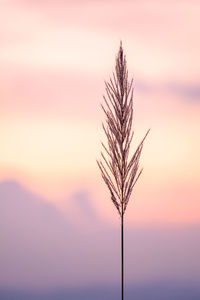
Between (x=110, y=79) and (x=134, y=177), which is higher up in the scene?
(x=110, y=79)

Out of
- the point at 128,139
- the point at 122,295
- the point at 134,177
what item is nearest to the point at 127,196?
the point at 134,177

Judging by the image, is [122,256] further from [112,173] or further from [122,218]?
[112,173]

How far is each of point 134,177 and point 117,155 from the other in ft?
0.99

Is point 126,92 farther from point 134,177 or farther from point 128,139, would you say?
point 134,177

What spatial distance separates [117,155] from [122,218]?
68 centimetres

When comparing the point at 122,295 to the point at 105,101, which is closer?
the point at 122,295

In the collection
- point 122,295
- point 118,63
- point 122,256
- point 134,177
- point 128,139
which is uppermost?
point 118,63

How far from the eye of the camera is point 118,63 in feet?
19.1

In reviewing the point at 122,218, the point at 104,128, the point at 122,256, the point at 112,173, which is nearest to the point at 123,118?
the point at 104,128

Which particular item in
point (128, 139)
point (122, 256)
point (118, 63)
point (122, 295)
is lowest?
point (122, 295)

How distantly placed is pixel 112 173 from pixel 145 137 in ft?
1.83

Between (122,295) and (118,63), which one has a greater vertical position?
(118,63)

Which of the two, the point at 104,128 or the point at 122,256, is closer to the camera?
the point at 122,256

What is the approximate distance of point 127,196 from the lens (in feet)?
18.1
